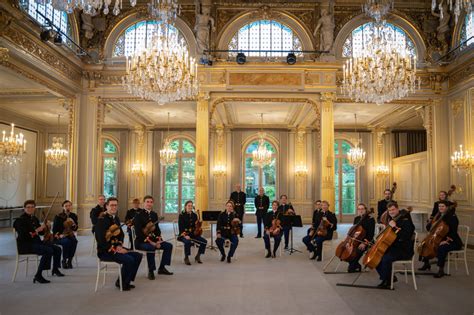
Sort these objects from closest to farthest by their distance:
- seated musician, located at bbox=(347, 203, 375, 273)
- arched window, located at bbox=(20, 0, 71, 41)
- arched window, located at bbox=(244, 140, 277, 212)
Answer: seated musician, located at bbox=(347, 203, 375, 273)
arched window, located at bbox=(20, 0, 71, 41)
arched window, located at bbox=(244, 140, 277, 212)

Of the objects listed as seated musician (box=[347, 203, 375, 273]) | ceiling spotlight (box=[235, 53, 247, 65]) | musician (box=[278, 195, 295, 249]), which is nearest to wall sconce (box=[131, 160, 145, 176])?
ceiling spotlight (box=[235, 53, 247, 65])

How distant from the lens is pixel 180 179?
17.0 metres

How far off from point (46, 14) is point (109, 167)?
866cm

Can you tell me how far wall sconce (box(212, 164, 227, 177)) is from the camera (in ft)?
53.4

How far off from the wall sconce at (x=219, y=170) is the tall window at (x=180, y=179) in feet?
3.89

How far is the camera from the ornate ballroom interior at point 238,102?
303 inches

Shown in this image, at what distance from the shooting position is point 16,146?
10.4m

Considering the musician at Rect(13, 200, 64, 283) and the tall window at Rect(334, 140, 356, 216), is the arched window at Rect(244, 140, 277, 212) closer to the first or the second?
the tall window at Rect(334, 140, 356, 216)

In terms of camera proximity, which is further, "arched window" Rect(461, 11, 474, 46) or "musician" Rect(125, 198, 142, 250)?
"arched window" Rect(461, 11, 474, 46)

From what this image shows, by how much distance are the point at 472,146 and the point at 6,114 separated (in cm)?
1419

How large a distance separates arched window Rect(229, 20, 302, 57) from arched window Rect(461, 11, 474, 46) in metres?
4.24

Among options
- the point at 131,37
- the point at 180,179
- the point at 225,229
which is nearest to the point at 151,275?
the point at 225,229

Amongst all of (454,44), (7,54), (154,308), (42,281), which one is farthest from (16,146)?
(454,44)

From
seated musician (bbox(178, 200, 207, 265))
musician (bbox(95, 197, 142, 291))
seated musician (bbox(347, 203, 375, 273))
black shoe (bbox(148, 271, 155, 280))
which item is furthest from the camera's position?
seated musician (bbox(178, 200, 207, 265))
